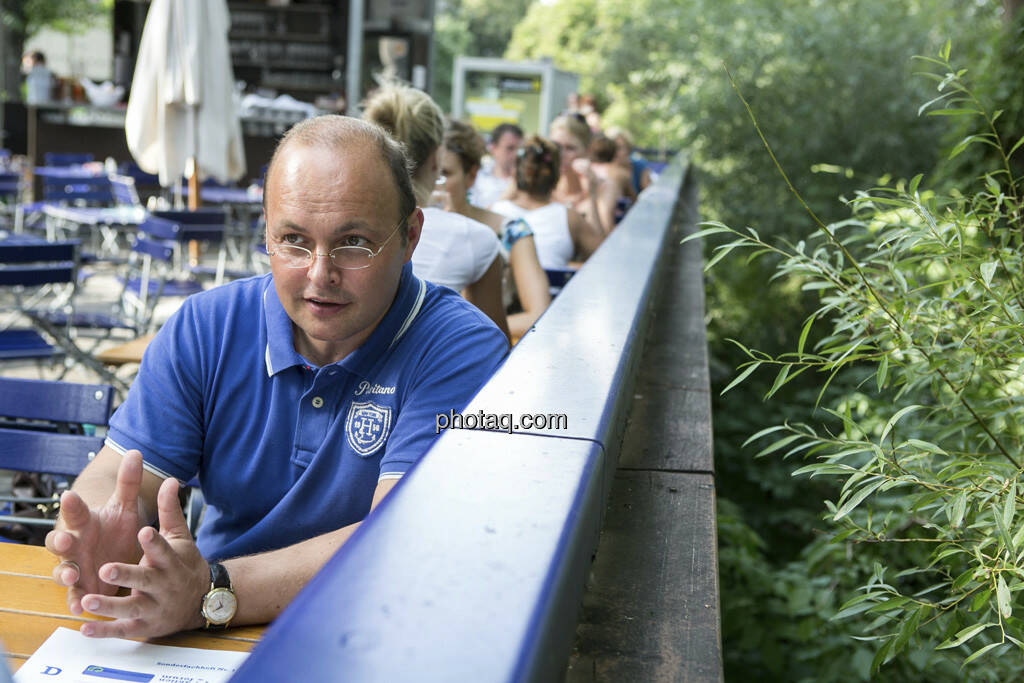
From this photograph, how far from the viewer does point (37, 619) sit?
1.77 metres

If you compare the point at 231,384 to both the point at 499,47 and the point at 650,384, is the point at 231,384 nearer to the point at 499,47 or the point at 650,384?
the point at 650,384

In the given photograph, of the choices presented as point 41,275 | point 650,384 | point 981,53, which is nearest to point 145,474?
point 650,384

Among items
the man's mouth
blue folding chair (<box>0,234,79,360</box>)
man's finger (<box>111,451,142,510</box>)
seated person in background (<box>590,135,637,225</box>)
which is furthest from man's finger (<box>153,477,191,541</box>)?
seated person in background (<box>590,135,637,225</box>)

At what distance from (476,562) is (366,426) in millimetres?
1071

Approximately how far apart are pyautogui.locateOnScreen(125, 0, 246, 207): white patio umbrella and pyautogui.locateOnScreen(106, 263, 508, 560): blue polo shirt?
6520 mm

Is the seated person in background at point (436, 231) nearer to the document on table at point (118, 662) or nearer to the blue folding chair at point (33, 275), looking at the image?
the document on table at point (118, 662)

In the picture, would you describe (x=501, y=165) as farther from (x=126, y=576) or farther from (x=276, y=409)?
(x=126, y=576)

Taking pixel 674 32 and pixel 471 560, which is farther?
pixel 674 32

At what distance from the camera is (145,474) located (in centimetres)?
213

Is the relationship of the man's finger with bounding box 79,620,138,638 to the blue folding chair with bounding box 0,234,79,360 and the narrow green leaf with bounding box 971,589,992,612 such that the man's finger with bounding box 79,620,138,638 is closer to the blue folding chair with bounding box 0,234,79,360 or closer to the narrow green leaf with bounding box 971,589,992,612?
the narrow green leaf with bounding box 971,589,992,612

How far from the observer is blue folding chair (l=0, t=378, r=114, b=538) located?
2693 mm

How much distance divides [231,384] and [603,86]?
40818 millimetres

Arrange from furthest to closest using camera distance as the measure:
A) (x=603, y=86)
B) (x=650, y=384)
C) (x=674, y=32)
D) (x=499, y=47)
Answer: (x=499, y=47), (x=603, y=86), (x=674, y=32), (x=650, y=384)

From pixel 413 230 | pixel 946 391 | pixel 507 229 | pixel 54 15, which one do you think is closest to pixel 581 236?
pixel 507 229
